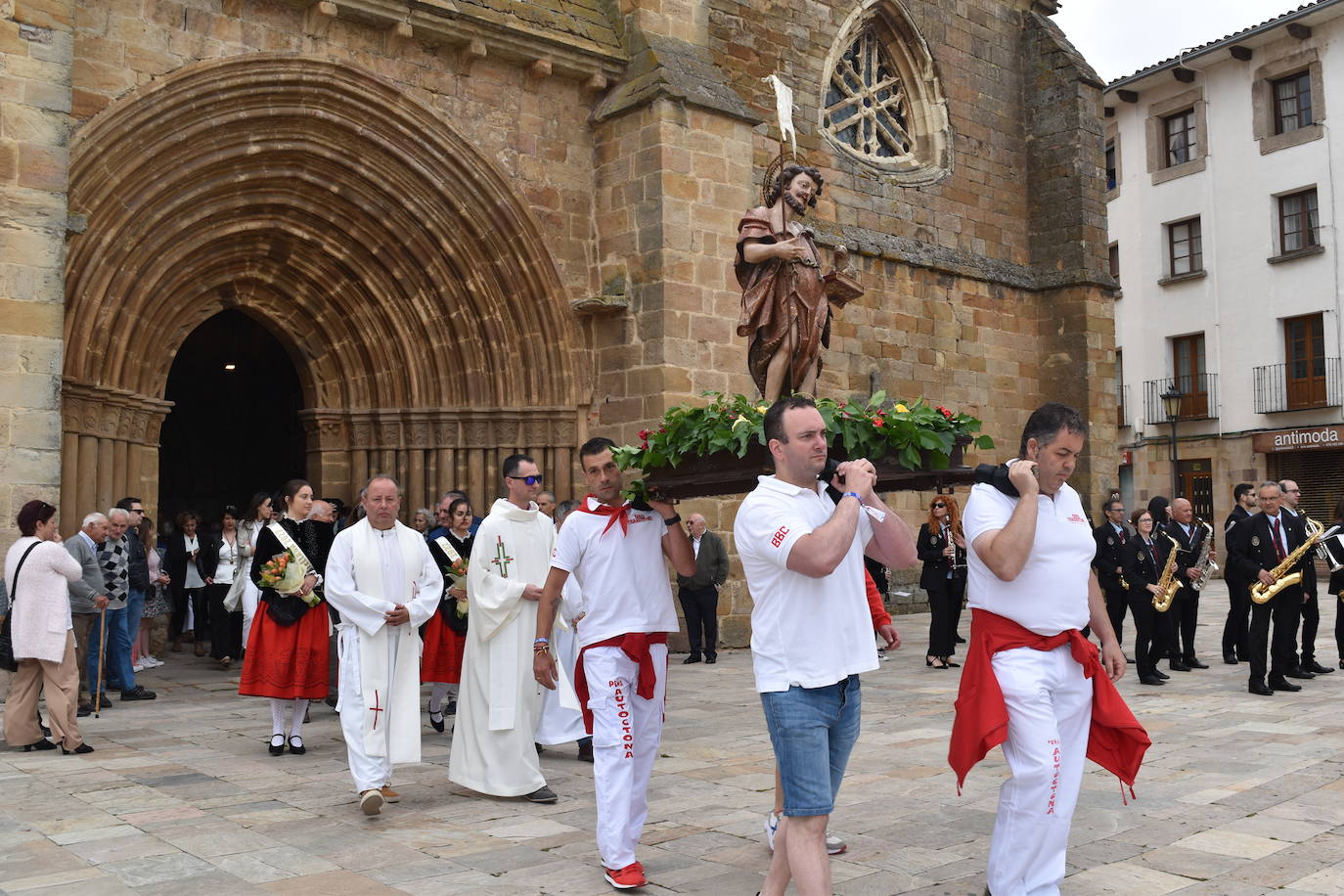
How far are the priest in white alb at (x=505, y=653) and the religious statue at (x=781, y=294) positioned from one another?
1.88 metres

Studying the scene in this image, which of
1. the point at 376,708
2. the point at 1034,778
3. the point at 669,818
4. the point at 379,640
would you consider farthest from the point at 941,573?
the point at 1034,778

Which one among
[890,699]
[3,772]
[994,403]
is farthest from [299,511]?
[994,403]

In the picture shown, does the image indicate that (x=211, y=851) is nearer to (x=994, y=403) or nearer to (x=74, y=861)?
(x=74, y=861)

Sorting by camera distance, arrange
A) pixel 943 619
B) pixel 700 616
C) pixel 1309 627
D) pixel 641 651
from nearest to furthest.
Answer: pixel 641 651, pixel 1309 627, pixel 943 619, pixel 700 616

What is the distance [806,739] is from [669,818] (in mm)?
2008

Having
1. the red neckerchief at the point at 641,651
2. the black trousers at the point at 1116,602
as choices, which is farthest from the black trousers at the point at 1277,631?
the red neckerchief at the point at 641,651

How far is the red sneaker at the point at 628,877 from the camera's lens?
13.3 ft

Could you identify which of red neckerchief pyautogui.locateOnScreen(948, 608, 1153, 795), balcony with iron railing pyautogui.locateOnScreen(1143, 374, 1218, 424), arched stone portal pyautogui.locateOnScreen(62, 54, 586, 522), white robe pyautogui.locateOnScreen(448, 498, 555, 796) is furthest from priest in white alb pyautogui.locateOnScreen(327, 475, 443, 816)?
balcony with iron railing pyautogui.locateOnScreen(1143, 374, 1218, 424)

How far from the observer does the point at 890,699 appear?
8.70m

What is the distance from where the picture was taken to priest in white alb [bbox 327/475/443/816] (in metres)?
→ 5.46

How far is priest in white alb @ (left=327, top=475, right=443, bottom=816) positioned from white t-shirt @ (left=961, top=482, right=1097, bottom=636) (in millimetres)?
2959

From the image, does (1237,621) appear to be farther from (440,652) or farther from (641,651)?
(641,651)

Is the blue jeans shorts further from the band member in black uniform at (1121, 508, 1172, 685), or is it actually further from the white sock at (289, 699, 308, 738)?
the band member in black uniform at (1121, 508, 1172, 685)

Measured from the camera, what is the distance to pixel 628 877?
13.4 ft
